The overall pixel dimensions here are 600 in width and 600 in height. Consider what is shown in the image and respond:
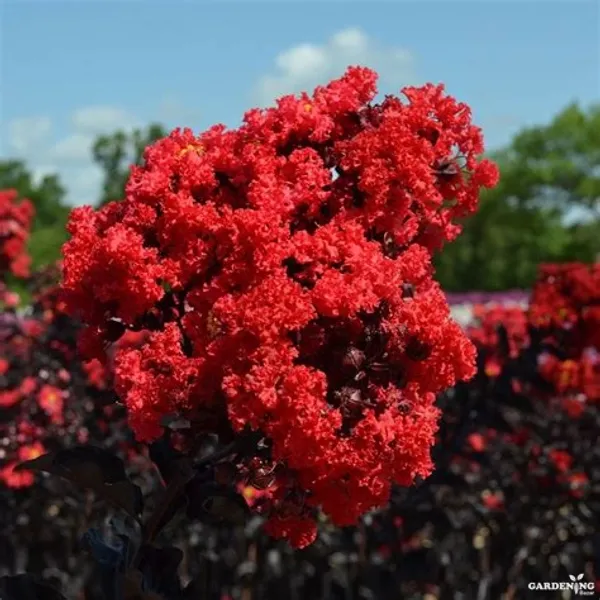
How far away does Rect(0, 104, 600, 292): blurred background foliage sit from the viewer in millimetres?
43219

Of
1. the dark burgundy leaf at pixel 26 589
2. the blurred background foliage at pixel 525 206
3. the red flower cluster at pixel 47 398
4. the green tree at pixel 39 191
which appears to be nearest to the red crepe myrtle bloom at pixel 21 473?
the red flower cluster at pixel 47 398

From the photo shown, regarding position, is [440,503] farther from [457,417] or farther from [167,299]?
[167,299]

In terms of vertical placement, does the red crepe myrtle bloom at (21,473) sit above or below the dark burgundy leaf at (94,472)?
above

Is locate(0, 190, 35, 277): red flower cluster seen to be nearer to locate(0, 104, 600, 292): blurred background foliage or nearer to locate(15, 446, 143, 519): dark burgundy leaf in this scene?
locate(15, 446, 143, 519): dark burgundy leaf

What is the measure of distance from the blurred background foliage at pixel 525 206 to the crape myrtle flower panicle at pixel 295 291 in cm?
3988

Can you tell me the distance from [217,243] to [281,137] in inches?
12.5

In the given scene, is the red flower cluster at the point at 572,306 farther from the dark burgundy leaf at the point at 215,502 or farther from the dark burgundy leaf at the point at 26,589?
the dark burgundy leaf at the point at 26,589

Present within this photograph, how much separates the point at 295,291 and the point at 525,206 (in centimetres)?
4348

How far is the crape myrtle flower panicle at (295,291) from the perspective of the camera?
2219 mm

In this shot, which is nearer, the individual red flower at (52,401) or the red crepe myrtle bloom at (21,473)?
the red crepe myrtle bloom at (21,473)

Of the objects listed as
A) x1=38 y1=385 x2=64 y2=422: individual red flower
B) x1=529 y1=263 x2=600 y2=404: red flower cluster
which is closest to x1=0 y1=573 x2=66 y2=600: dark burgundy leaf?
x1=529 y1=263 x2=600 y2=404: red flower cluster

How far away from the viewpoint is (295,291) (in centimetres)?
223

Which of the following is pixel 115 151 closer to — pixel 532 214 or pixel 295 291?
→ pixel 532 214

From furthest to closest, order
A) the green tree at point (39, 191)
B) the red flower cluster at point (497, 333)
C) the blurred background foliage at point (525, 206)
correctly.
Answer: the green tree at point (39, 191) → the blurred background foliage at point (525, 206) → the red flower cluster at point (497, 333)
